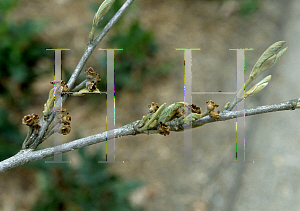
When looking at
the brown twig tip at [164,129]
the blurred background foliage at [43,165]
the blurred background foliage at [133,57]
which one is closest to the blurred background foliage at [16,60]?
the blurred background foliage at [43,165]

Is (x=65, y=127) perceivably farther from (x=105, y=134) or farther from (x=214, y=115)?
(x=214, y=115)

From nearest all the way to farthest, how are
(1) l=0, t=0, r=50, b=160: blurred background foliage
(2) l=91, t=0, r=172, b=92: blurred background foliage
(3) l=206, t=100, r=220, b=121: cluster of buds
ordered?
(3) l=206, t=100, r=220, b=121: cluster of buds, (1) l=0, t=0, r=50, b=160: blurred background foliage, (2) l=91, t=0, r=172, b=92: blurred background foliage

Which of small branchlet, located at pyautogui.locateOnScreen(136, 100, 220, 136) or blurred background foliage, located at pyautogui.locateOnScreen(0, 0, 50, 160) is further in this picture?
blurred background foliage, located at pyautogui.locateOnScreen(0, 0, 50, 160)

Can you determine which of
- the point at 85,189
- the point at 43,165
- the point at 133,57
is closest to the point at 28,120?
the point at 85,189

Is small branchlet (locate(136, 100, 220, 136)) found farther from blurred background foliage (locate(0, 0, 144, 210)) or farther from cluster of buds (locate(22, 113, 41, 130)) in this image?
blurred background foliage (locate(0, 0, 144, 210))

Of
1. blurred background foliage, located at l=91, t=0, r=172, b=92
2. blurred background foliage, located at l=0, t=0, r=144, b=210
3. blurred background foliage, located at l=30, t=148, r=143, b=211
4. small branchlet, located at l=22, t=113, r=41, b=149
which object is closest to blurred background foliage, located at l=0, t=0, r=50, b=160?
Result: blurred background foliage, located at l=0, t=0, r=144, b=210

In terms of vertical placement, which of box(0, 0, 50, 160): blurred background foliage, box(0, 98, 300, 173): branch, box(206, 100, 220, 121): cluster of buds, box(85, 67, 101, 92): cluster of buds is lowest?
box(0, 98, 300, 173): branch

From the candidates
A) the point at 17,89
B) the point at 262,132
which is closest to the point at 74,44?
the point at 17,89
